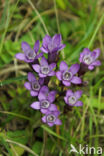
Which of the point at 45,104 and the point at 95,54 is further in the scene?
the point at 95,54

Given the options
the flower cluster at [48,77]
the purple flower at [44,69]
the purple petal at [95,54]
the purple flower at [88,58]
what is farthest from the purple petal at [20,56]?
the purple petal at [95,54]

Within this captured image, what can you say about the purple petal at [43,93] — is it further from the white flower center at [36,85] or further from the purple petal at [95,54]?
the purple petal at [95,54]

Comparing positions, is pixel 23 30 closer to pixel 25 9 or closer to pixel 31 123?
pixel 25 9

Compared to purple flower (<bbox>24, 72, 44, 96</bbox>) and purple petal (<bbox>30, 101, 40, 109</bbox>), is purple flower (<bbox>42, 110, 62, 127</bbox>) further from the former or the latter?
purple flower (<bbox>24, 72, 44, 96</bbox>)

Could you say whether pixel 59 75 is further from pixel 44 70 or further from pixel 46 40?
pixel 46 40

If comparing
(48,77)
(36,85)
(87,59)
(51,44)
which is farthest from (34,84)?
(87,59)

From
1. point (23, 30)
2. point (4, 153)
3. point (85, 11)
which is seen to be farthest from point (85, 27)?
point (4, 153)

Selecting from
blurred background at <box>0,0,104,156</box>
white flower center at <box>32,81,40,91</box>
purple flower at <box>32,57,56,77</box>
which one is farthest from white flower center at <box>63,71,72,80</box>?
blurred background at <box>0,0,104,156</box>
